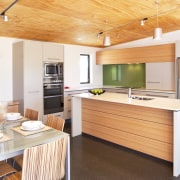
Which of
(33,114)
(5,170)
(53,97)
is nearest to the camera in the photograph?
(5,170)

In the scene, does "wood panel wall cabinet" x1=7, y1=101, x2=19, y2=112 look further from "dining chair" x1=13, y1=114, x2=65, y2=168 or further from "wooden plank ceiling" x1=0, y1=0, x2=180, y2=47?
"dining chair" x1=13, y1=114, x2=65, y2=168

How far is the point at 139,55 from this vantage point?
5.42 metres

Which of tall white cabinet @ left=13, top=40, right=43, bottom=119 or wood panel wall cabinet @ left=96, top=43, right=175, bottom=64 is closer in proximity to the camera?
tall white cabinet @ left=13, top=40, right=43, bottom=119

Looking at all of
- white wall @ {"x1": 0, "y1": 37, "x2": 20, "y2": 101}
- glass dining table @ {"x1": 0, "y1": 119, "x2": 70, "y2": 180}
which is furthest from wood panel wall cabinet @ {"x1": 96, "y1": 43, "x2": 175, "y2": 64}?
glass dining table @ {"x1": 0, "y1": 119, "x2": 70, "y2": 180}

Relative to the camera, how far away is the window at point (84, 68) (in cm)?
650

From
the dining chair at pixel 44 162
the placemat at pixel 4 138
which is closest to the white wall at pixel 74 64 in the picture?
the placemat at pixel 4 138

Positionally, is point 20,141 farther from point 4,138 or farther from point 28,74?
point 28,74

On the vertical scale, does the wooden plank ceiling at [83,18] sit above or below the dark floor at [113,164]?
above

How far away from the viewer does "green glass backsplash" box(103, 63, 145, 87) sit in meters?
5.99

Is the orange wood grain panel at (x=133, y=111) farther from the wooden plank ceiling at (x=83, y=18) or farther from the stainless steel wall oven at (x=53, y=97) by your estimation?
the wooden plank ceiling at (x=83, y=18)

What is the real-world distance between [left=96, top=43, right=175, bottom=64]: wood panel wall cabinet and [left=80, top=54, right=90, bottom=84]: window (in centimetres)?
35

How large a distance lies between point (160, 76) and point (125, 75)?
158 cm

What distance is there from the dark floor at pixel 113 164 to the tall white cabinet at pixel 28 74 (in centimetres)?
159

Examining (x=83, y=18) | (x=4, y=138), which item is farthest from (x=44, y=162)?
(x=83, y=18)
